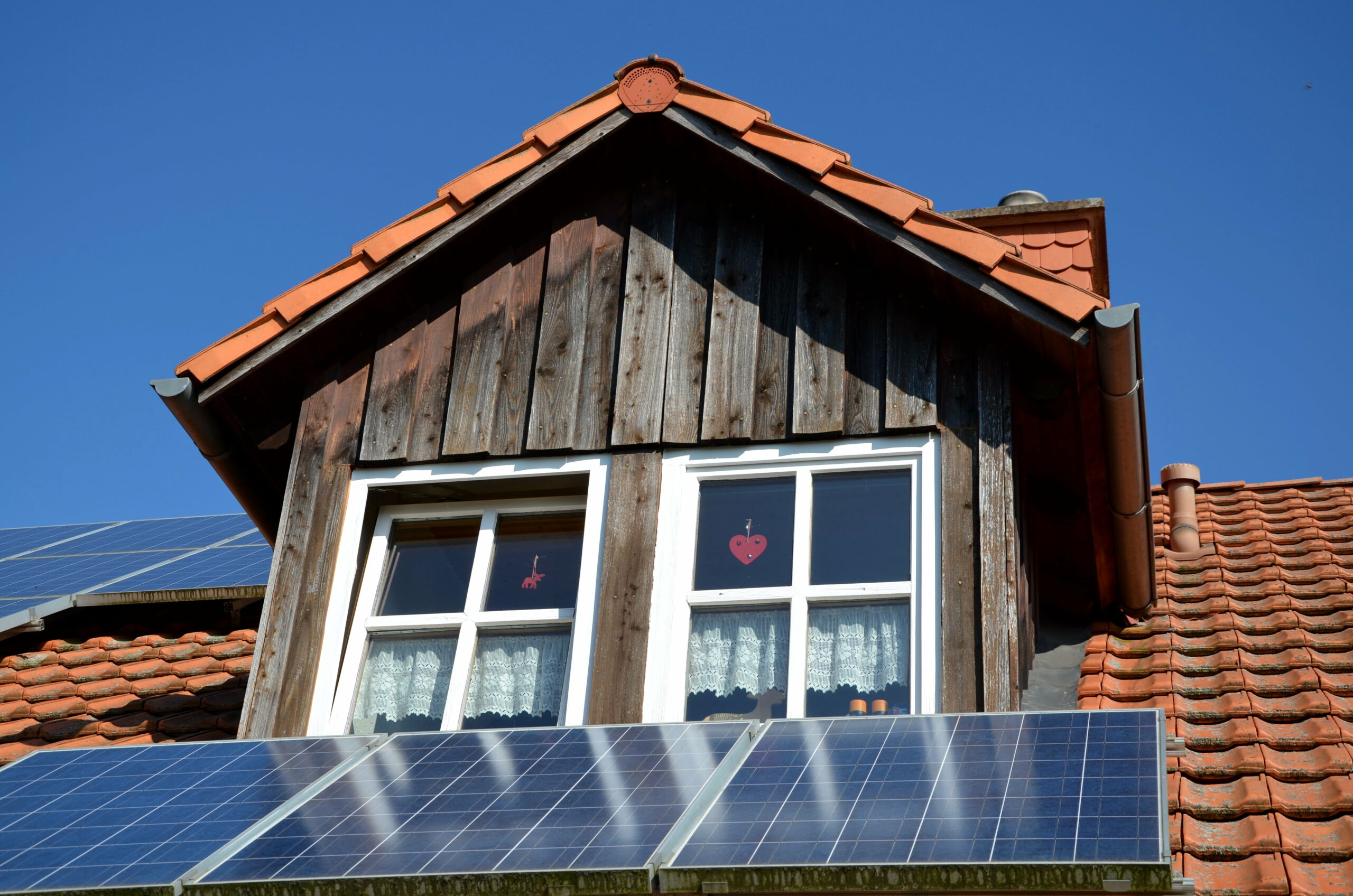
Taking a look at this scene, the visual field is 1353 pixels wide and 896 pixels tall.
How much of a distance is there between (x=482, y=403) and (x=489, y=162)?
47.2 inches

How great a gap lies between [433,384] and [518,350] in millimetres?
434

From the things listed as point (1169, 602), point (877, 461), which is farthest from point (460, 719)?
point (1169, 602)

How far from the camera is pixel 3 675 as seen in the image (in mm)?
8133

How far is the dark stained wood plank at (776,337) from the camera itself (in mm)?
6035

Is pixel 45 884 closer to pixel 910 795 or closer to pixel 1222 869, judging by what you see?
pixel 910 795

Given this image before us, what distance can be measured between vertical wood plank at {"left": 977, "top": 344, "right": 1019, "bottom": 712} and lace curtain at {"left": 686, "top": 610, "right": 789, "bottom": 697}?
2.64ft

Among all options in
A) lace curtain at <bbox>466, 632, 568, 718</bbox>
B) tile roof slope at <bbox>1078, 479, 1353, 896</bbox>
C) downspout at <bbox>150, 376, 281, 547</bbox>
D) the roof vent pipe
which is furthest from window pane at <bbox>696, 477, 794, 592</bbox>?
the roof vent pipe

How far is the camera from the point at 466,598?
19.9 feet

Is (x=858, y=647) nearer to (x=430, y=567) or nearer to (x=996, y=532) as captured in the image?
(x=996, y=532)

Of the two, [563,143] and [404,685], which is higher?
[563,143]

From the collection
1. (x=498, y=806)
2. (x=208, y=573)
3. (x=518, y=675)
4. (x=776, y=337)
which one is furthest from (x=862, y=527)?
(x=208, y=573)

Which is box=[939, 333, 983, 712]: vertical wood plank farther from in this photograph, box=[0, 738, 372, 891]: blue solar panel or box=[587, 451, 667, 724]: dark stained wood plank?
box=[0, 738, 372, 891]: blue solar panel

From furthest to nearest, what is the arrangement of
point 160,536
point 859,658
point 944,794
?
point 160,536, point 859,658, point 944,794

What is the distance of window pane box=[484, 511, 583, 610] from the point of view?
19.7 ft
